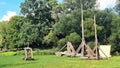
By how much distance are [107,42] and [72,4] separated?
16090 millimetres

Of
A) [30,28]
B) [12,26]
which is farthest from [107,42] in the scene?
[12,26]

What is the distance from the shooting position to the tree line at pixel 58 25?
182 feet

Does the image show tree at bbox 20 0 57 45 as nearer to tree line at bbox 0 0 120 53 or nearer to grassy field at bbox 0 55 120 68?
tree line at bbox 0 0 120 53

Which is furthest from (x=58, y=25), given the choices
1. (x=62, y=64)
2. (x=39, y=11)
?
(x=62, y=64)

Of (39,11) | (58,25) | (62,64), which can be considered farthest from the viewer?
(39,11)

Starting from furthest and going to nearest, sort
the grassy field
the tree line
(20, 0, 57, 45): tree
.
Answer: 1. (20, 0, 57, 45): tree
2. the tree line
3. the grassy field

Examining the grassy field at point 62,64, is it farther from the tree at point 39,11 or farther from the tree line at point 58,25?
the tree at point 39,11

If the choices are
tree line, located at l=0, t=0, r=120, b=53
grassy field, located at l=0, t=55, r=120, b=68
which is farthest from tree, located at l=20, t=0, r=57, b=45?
grassy field, located at l=0, t=55, r=120, b=68

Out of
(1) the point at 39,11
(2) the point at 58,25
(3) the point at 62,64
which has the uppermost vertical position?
(1) the point at 39,11

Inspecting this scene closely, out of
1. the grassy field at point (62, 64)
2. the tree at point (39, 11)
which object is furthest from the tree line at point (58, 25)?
the grassy field at point (62, 64)

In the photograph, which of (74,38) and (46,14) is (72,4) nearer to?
(46,14)

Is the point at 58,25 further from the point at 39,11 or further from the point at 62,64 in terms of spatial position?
the point at 62,64

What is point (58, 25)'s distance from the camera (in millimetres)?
58656

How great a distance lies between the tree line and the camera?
55.5 m
